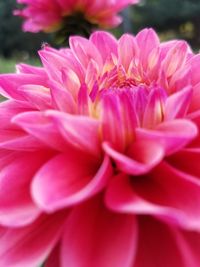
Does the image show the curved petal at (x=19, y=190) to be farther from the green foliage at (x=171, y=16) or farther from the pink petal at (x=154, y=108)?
the green foliage at (x=171, y=16)

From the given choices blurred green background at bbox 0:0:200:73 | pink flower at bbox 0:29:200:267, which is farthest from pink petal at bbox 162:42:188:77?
blurred green background at bbox 0:0:200:73

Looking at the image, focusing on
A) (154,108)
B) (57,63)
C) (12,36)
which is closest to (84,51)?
(57,63)

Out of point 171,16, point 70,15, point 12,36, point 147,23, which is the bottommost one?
point 147,23

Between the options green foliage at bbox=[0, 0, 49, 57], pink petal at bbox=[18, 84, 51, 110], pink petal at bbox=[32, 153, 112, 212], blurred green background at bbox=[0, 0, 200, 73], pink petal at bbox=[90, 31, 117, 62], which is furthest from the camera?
blurred green background at bbox=[0, 0, 200, 73]

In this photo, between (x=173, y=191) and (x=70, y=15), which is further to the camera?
(x=70, y=15)

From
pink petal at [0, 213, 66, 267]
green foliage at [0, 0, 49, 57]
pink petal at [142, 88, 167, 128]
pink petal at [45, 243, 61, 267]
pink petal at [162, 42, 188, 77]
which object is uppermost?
pink petal at [142, 88, 167, 128]

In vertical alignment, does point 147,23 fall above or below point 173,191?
below

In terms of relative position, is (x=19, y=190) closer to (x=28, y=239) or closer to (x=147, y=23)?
(x=28, y=239)

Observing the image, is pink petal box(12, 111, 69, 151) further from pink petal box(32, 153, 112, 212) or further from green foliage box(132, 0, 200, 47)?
green foliage box(132, 0, 200, 47)
